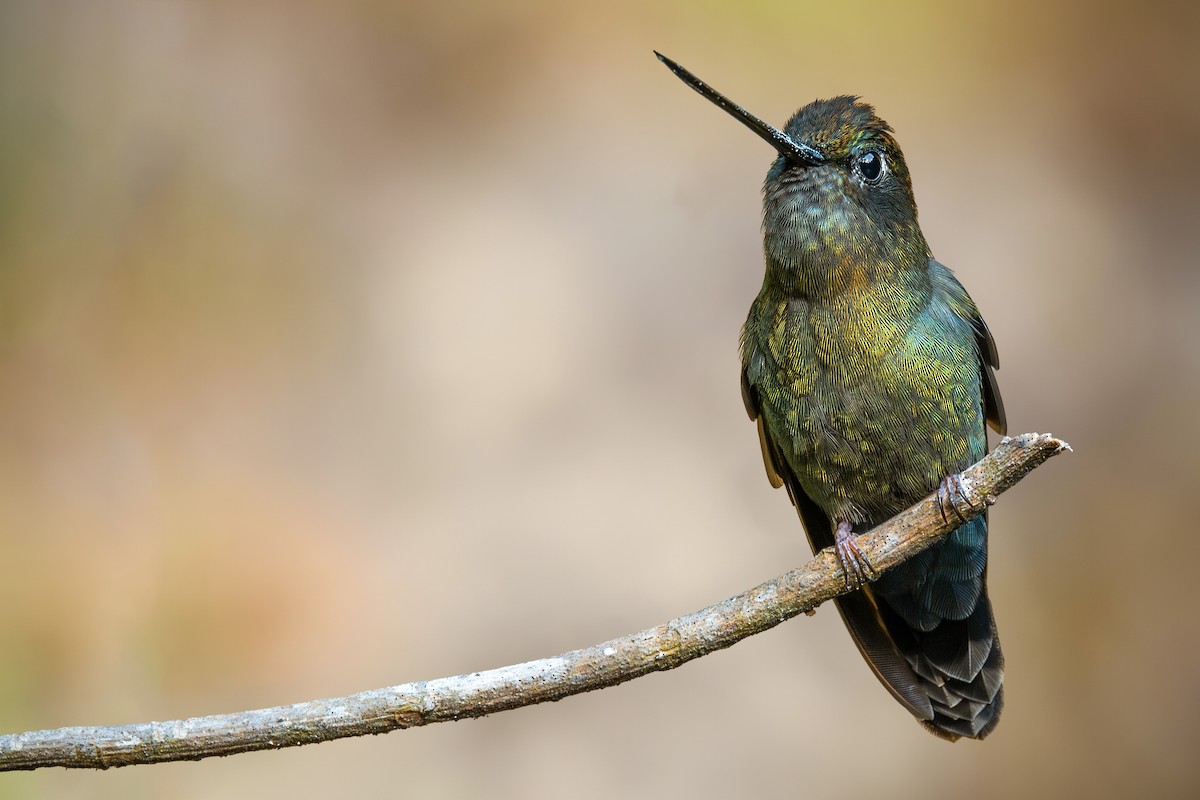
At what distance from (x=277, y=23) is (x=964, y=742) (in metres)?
4.29

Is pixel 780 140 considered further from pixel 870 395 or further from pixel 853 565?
pixel 853 565

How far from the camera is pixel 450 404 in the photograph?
186 inches

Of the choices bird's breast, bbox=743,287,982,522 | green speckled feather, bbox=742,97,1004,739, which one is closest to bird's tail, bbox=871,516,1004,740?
green speckled feather, bbox=742,97,1004,739

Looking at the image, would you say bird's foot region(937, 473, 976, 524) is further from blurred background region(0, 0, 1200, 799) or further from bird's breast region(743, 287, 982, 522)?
blurred background region(0, 0, 1200, 799)

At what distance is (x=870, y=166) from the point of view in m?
3.05

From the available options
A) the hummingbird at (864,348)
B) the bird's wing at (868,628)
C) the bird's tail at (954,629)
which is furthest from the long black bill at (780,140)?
the bird's tail at (954,629)

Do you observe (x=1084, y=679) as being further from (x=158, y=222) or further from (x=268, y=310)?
(x=158, y=222)

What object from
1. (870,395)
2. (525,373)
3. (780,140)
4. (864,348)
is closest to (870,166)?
(780,140)

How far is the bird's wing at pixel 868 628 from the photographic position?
3316mm

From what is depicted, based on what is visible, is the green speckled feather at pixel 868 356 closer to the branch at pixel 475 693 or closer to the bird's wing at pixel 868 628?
the bird's wing at pixel 868 628

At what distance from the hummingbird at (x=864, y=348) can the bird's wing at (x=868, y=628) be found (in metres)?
0.11

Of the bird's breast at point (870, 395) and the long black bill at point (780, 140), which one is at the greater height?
the long black bill at point (780, 140)

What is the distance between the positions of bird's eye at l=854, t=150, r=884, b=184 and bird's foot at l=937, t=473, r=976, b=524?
38.0 inches

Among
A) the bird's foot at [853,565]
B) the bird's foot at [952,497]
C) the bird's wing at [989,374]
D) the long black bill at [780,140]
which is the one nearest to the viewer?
the bird's foot at [952,497]
